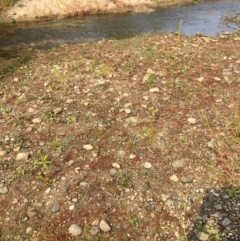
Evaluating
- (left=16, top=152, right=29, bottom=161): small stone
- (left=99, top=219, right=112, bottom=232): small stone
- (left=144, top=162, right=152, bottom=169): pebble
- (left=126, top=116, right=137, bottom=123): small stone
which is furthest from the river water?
(left=99, top=219, right=112, bottom=232): small stone

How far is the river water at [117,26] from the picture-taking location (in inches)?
763

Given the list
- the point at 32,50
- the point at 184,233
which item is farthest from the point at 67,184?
the point at 32,50

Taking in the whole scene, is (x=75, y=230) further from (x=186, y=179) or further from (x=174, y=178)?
(x=186, y=179)

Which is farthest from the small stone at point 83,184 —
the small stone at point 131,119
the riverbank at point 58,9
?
the riverbank at point 58,9

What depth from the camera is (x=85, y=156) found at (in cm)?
811

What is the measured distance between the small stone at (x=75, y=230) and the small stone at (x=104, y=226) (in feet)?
1.41

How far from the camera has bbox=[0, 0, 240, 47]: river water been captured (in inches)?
763

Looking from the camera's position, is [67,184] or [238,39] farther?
[238,39]

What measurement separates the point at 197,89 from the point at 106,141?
4.53 meters

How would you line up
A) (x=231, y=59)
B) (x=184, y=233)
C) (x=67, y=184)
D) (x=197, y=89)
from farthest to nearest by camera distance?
(x=231, y=59), (x=197, y=89), (x=67, y=184), (x=184, y=233)

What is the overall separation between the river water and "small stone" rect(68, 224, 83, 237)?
14275mm

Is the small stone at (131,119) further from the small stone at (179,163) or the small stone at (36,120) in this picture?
the small stone at (36,120)

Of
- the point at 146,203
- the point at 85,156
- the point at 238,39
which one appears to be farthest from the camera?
the point at 238,39

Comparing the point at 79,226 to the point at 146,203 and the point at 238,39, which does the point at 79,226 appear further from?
the point at 238,39
